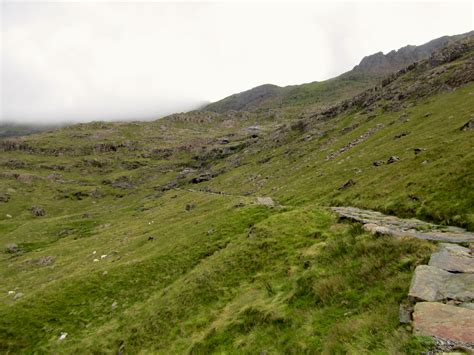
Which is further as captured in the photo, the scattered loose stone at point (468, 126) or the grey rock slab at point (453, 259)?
the scattered loose stone at point (468, 126)

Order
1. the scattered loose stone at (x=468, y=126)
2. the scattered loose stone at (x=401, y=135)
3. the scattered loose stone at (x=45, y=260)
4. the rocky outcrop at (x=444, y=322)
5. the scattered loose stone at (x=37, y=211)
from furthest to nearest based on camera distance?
the scattered loose stone at (x=37, y=211) < the scattered loose stone at (x=45, y=260) < the scattered loose stone at (x=401, y=135) < the scattered loose stone at (x=468, y=126) < the rocky outcrop at (x=444, y=322)

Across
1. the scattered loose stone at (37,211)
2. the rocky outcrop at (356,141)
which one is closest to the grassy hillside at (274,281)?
the rocky outcrop at (356,141)

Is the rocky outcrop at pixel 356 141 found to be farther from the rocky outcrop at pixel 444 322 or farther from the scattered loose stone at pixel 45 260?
the rocky outcrop at pixel 444 322

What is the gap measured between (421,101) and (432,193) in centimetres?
8251

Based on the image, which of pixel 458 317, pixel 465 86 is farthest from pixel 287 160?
pixel 458 317

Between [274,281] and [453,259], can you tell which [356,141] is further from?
[453,259]

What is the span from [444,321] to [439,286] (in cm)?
245

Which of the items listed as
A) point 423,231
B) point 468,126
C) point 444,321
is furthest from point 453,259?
point 468,126

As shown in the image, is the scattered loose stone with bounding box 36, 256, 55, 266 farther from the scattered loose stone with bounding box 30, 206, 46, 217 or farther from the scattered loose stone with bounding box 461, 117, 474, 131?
the scattered loose stone with bounding box 30, 206, 46, 217

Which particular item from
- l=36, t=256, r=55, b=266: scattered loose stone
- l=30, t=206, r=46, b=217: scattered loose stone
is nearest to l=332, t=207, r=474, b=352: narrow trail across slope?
l=36, t=256, r=55, b=266: scattered loose stone

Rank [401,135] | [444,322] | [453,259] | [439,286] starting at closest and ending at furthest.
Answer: [444,322] < [439,286] < [453,259] < [401,135]

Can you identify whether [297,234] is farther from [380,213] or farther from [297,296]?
[297,296]

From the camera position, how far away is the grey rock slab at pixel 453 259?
42.2ft

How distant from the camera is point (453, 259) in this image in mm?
13539
